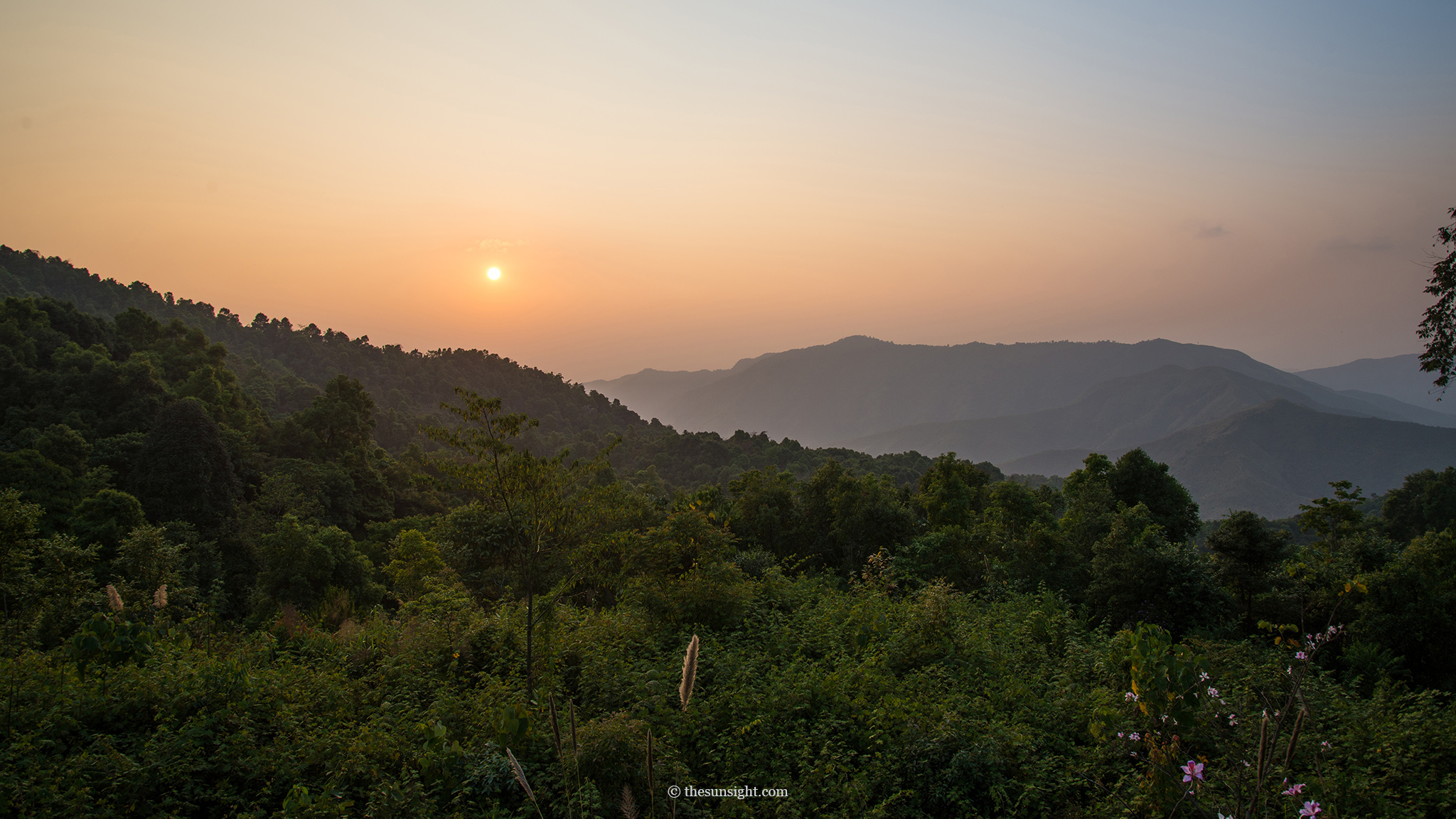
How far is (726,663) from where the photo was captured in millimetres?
8117

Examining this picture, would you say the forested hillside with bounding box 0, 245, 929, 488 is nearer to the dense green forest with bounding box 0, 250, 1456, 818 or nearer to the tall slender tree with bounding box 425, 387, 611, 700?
the dense green forest with bounding box 0, 250, 1456, 818

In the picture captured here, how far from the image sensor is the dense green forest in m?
5.39

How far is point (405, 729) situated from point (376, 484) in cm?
3502

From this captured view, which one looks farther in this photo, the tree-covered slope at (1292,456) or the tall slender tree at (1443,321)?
the tree-covered slope at (1292,456)

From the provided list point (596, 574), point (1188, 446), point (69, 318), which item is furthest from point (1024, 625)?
point (1188, 446)

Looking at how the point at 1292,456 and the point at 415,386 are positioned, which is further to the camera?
the point at 1292,456

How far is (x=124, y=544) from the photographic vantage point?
491 inches

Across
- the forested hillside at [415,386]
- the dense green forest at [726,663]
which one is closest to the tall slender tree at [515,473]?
the dense green forest at [726,663]

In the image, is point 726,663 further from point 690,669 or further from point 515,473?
point 690,669

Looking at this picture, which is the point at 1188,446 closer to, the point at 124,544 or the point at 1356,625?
the point at 1356,625

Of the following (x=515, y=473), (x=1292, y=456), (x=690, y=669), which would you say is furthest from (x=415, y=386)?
(x=1292, y=456)

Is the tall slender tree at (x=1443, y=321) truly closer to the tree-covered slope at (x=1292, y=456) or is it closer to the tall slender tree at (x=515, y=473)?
the tall slender tree at (x=515, y=473)

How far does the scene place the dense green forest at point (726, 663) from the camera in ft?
17.7

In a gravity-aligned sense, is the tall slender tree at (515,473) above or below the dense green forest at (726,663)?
above
